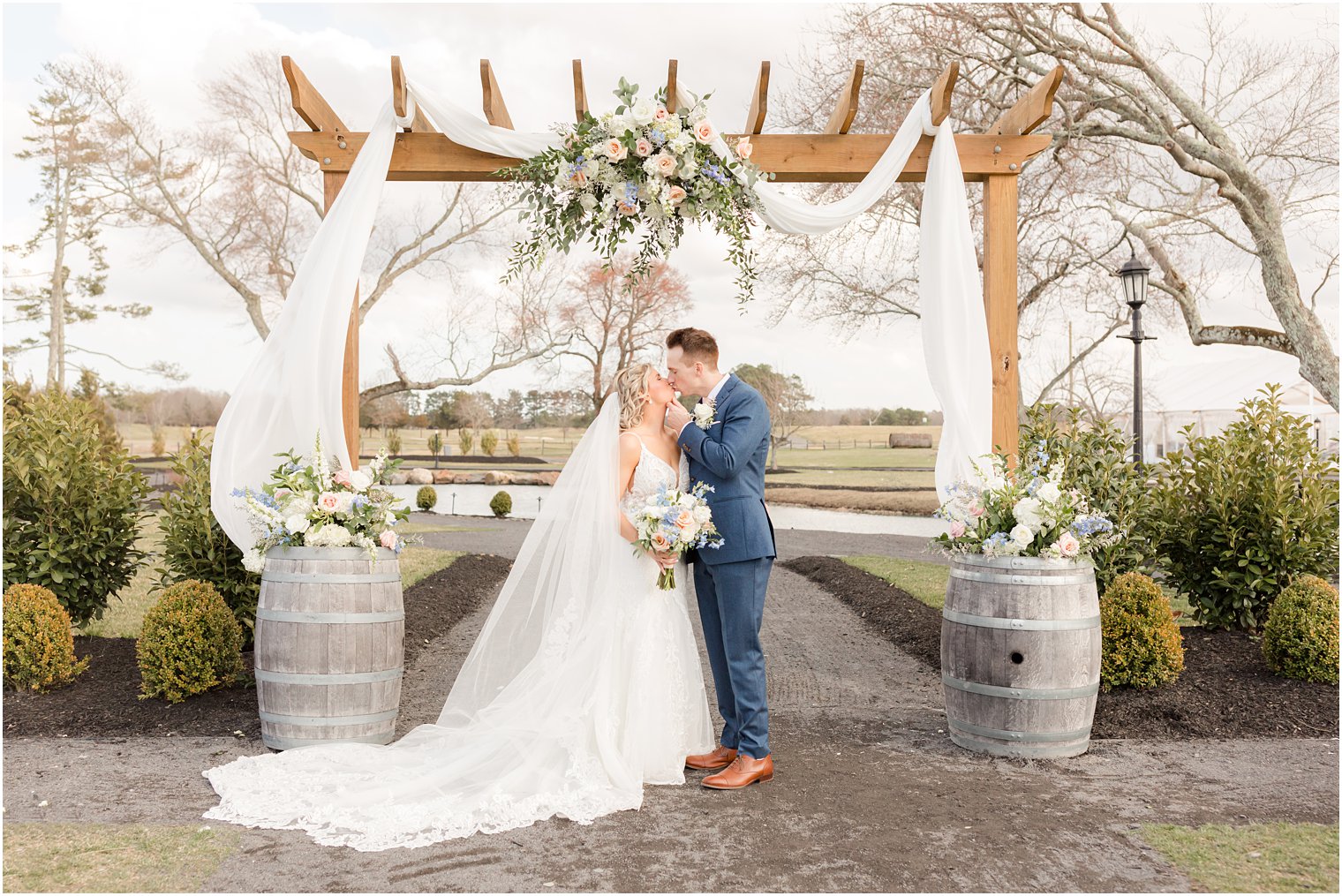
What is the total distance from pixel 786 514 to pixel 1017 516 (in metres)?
20.5

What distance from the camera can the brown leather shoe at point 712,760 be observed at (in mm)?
4785

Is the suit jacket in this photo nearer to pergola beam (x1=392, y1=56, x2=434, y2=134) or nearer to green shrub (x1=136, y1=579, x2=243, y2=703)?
pergola beam (x1=392, y1=56, x2=434, y2=134)

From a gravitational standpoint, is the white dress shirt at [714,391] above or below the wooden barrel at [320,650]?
above

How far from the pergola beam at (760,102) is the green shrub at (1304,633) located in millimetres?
4629

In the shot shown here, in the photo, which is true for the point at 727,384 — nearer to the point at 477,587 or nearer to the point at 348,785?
the point at 348,785

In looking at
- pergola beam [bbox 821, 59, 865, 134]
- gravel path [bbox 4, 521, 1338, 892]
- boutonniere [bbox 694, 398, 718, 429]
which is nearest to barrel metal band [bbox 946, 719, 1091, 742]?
gravel path [bbox 4, 521, 1338, 892]

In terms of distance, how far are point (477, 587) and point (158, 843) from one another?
728 centimetres

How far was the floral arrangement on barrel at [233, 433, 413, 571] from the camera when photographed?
5004 millimetres

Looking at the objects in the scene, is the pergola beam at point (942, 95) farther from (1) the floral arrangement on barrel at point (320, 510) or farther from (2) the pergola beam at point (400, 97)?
(1) the floral arrangement on barrel at point (320, 510)

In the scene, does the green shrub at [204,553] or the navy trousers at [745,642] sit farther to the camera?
the green shrub at [204,553]

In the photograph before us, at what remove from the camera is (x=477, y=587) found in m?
11.0

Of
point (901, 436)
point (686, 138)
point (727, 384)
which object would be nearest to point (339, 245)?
point (686, 138)

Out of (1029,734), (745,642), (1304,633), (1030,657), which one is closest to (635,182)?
(745,642)

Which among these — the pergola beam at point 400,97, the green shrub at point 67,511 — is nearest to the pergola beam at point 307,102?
the pergola beam at point 400,97
